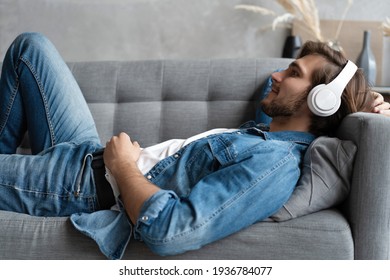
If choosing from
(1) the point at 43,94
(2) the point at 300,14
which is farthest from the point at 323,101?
(2) the point at 300,14

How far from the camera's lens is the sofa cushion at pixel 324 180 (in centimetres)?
112

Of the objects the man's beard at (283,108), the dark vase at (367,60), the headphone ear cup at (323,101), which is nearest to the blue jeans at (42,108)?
the man's beard at (283,108)

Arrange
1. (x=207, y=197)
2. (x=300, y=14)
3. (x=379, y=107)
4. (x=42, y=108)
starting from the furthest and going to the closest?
1. (x=300, y=14)
2. (x=42, y=108)
3. (x=379, y=107)
4. (x=207, y=197)

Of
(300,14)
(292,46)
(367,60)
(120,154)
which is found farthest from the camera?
(300,14)

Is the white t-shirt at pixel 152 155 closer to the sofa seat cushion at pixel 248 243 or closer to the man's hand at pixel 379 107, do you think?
the sofa seat cushion at pixel 248 243

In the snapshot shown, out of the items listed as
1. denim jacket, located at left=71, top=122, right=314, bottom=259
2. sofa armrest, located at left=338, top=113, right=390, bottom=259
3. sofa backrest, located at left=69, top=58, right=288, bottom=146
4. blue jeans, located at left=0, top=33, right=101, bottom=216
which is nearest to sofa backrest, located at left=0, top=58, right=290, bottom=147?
sofa backrest, located at left=69, top=58, right=288, bottom=146

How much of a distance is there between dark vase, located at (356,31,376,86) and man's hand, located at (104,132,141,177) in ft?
4.45

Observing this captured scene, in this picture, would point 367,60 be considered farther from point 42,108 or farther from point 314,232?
point 42,108

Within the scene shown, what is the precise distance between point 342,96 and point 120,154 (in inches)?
25.6

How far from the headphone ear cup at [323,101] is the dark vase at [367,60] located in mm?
1070

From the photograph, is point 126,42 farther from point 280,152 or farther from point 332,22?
point 280,152

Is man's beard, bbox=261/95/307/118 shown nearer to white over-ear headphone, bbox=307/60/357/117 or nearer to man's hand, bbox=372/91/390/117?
white over-ear headphone, bbox=307/60/357/117

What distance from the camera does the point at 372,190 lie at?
42.3 inches
